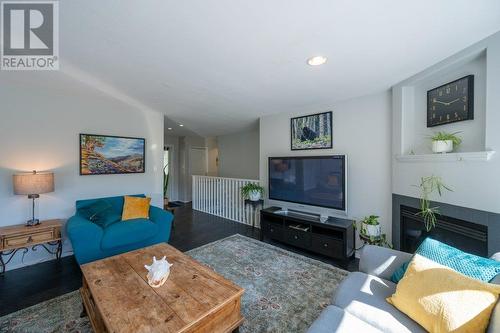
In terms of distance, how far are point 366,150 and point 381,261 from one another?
5.61 ft

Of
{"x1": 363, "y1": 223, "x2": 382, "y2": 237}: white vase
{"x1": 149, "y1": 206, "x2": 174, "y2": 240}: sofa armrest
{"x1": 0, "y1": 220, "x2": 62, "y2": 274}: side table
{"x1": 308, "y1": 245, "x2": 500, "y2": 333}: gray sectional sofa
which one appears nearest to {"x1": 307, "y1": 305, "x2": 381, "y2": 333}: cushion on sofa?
{"x1": 308, "y1": 245, "x2": 500, "y2": 333}: gray sectional sofa

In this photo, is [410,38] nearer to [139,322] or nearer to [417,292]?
[417,292]

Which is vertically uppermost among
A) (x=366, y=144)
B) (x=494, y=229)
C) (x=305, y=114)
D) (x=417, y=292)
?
(x=305, y=114)

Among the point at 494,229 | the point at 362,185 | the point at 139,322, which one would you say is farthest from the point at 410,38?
the point at 139,322

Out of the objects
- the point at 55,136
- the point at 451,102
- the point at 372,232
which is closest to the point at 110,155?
the point at 55,136

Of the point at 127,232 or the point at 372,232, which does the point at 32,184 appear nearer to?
the point at 127,232

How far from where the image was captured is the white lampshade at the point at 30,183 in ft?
8.33

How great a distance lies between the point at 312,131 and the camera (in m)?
3.54

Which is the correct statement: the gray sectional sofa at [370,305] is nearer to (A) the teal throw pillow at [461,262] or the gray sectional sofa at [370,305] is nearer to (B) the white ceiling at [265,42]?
(A) the teal throw pillow at [461,262]

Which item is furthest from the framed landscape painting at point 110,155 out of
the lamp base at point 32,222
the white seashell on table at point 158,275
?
the white seashell on table at point 158,275

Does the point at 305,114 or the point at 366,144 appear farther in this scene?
the point at 305,114

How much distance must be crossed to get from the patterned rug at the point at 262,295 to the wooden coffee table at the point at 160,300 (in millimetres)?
301

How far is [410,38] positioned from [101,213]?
3954 mm

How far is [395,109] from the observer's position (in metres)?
2.59
